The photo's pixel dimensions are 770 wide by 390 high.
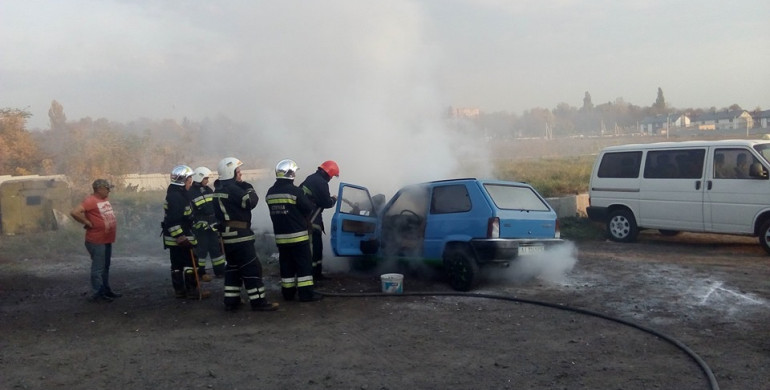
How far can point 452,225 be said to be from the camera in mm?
8234

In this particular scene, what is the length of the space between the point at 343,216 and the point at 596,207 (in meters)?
6.19

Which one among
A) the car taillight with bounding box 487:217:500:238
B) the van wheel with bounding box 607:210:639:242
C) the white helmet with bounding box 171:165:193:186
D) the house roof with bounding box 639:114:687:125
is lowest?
the van wheel with bounding box 607:210:639:242

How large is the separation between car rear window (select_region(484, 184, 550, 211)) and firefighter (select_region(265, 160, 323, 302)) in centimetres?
242

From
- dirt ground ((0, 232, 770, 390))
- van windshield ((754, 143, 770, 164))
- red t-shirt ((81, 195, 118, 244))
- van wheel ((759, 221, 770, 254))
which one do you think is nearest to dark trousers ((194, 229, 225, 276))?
dirt ground ((0, 232, 770, 390))

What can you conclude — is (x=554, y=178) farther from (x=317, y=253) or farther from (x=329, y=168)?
(x=329, y=168)

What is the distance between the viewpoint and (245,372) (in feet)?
16.5

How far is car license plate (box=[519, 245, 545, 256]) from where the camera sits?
7.95 metres

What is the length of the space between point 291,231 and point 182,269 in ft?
5.91

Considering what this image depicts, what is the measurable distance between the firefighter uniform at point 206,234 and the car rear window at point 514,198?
4057 mm

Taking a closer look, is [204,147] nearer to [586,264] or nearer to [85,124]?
[85,124]

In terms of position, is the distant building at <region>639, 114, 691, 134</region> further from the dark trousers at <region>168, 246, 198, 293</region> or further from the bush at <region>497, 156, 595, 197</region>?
the dark trousers at <region>168, 246, 198, 293</region>

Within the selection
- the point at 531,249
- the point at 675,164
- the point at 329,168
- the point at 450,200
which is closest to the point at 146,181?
the point at 329,168

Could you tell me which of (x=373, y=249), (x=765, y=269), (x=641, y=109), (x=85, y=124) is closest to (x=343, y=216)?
(x=373, y=249)

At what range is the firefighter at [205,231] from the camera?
9422mm
